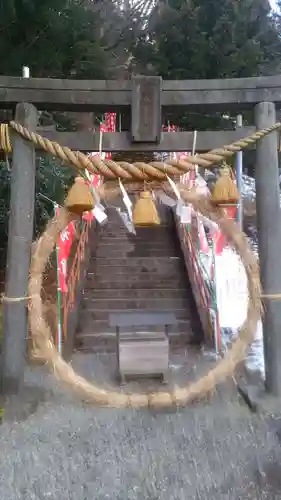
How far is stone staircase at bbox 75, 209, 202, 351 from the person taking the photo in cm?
701

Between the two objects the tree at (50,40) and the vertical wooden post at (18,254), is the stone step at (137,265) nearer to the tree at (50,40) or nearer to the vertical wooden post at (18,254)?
the tree at (50,40)

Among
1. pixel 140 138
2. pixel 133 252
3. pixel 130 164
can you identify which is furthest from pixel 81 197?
pixel 133 252

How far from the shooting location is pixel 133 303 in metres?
7.58

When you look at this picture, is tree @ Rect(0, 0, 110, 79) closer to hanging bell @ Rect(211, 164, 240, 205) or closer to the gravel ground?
hanging bell @ Rect(211, 164, 240, 205)

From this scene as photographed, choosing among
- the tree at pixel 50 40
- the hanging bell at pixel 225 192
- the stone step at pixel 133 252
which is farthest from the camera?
the stone step at pixel 133 252

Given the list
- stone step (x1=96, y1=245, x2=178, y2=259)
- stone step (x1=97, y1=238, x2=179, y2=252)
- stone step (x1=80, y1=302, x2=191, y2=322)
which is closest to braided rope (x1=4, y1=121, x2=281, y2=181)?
stone step (x1=80, y1=302, x2=191, y2=322)

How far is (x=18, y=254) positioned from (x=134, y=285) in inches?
167

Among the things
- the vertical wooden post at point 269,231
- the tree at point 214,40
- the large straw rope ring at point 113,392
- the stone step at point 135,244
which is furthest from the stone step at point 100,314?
the vertical wooden post at point 269,231

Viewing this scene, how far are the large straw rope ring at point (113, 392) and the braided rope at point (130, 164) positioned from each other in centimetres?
48

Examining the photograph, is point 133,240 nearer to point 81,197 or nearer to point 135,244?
point 135,244

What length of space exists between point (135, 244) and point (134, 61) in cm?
337

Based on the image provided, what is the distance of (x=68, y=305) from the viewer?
21.4 feet

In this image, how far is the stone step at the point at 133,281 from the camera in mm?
7949

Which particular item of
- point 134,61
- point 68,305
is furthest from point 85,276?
point 134,61
